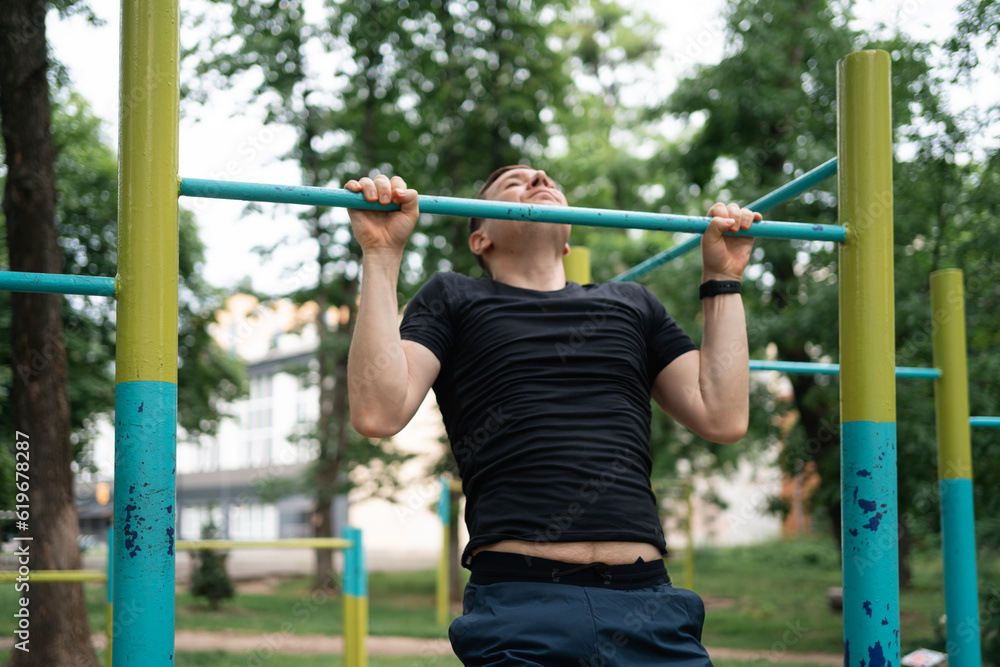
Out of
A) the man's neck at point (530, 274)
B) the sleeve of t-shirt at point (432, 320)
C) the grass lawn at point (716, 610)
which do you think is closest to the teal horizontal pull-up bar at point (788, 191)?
the man's neck at point (530, 274)

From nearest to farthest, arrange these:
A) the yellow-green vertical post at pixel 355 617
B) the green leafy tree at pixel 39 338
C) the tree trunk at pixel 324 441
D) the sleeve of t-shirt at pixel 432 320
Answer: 1. the sleeve of t-shirt at pixel 432 320
2. the yellow-green vertical post at pixel 355 617
3. the green leafy tree at pixel 39 338
4. the tree trunk at pixel 324 441

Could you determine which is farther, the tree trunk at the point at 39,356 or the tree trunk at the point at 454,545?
the tree trunk at the point at 454,545

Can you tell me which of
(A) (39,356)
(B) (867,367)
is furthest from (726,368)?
(A) (39,356)

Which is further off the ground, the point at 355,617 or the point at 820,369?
the point at 820,369

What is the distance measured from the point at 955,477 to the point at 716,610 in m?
6.63

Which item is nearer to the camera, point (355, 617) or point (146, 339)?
point (146, 339)

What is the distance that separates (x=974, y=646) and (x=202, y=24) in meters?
8.64

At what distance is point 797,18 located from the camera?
802cm

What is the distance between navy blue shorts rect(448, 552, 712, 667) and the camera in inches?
51.3

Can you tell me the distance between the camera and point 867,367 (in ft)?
5.38

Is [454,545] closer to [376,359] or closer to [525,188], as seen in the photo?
[525,188]

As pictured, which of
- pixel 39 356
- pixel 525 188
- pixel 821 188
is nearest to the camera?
pixel 525 188

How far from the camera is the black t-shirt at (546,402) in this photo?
4.57 ft

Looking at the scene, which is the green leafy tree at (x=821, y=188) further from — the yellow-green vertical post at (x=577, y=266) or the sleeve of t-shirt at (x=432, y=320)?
the sleeve of t-shirt at (x=432, y=320)
